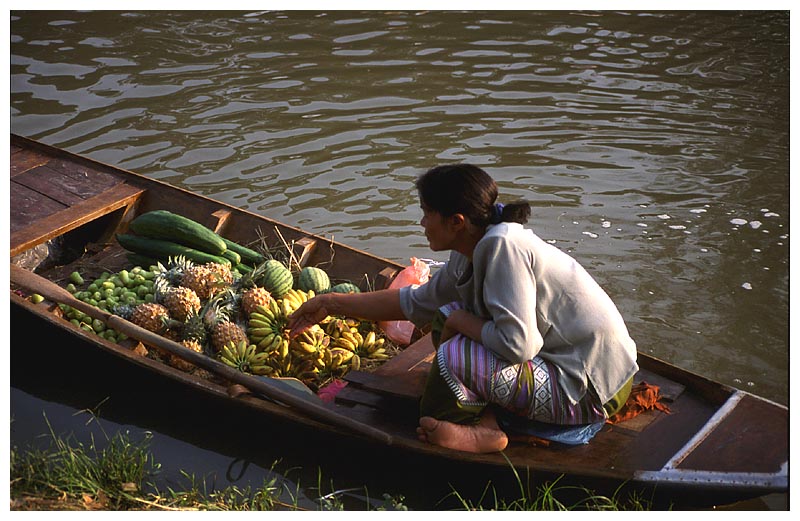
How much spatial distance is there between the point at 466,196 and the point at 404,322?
142cm

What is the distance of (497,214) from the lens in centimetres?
325

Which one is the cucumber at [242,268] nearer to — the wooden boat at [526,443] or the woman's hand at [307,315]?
the wooden boat at [526,443]

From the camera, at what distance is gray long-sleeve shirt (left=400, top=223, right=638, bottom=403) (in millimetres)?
3119

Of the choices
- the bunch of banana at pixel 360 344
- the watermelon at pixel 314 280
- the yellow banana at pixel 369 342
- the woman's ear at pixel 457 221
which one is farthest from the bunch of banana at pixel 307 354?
the woman's ear at pixel 457 221

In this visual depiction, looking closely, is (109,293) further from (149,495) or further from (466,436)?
(466,436)

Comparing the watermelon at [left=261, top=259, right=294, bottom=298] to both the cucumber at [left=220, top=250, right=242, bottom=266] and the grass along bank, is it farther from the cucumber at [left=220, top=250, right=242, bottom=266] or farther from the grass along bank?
the grass along bank

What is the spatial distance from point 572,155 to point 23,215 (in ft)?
13.2

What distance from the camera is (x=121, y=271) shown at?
16.2ft

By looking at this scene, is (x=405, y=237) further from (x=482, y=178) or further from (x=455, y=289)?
(x=482, y=178)

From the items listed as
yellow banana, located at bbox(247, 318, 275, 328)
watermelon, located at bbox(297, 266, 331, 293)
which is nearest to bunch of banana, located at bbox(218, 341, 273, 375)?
yellow banana, located at bbox(247, 318, 275, 328)

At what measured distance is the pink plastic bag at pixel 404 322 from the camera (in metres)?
4.50

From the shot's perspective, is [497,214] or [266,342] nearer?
[497,214]

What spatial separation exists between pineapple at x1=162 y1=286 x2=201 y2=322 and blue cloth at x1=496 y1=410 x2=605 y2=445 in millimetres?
1644

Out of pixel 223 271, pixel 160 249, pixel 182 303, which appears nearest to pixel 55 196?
pixel 160 249
